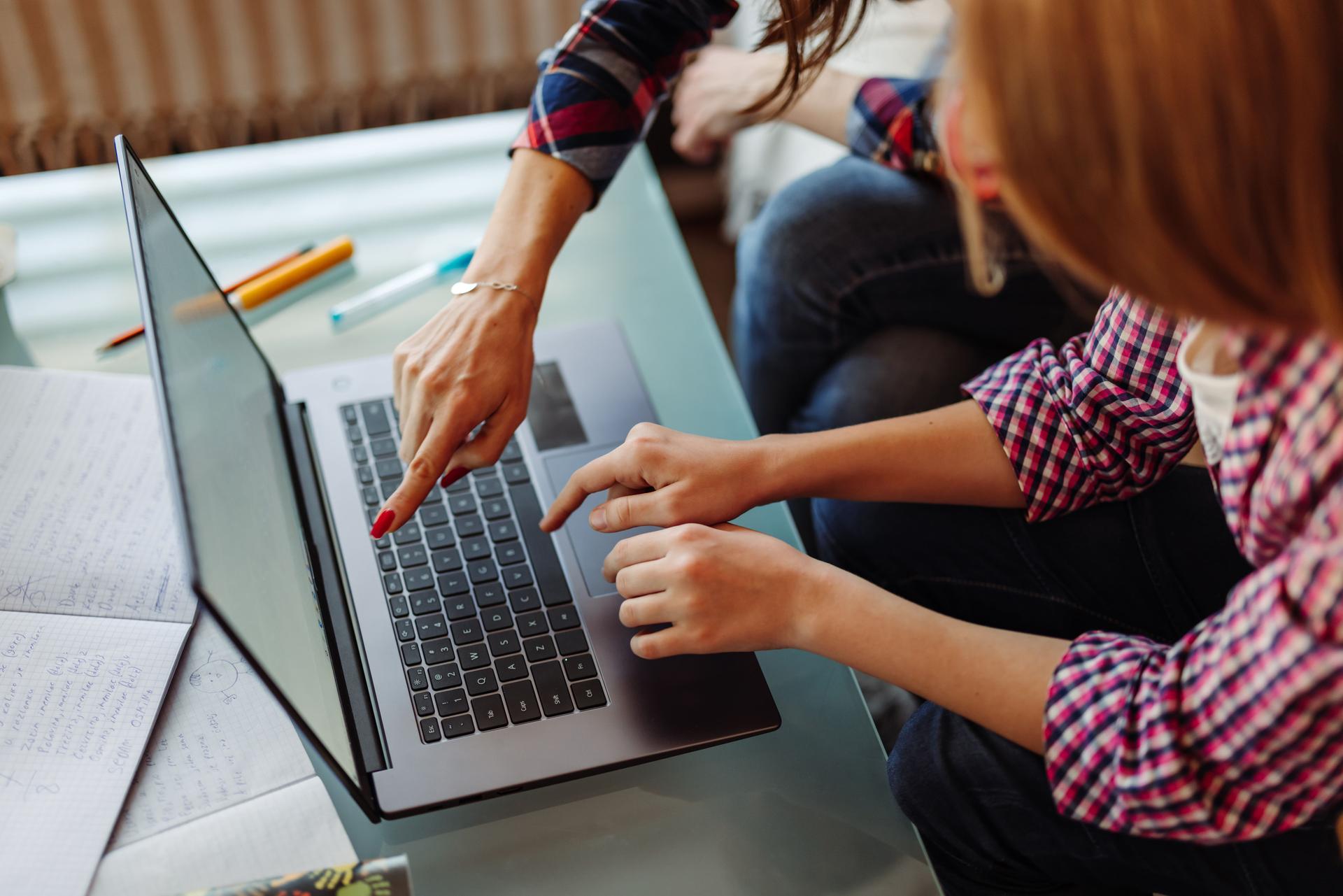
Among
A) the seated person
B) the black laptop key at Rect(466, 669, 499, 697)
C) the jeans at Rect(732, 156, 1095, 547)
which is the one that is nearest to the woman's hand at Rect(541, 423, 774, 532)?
the seated person

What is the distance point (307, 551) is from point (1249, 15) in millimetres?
564

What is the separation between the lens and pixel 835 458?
0.71m

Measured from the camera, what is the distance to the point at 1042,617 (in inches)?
30.4

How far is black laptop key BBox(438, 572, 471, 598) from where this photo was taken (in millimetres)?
669

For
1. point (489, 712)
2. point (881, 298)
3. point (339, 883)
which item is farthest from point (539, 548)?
point (881, 298)

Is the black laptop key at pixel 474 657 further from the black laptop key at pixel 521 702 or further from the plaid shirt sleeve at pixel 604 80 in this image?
the plaid shirt sleeve at pixel 604 80

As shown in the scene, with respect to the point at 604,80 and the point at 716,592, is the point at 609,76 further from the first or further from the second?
the point at 716,592

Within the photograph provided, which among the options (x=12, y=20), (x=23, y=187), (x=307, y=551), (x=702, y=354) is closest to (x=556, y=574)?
(x=307, y=551)

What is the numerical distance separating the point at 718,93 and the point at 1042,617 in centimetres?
61

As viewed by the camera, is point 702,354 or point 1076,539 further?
point 702,354

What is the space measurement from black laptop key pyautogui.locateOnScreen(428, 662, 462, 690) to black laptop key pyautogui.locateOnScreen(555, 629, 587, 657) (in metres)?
0.06

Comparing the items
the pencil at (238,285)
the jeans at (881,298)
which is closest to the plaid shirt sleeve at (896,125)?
the jeans at (881,298)

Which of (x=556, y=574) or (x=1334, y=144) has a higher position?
(x=1334, y=144)

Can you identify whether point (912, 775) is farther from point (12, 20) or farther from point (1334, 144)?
point (12, 20)
